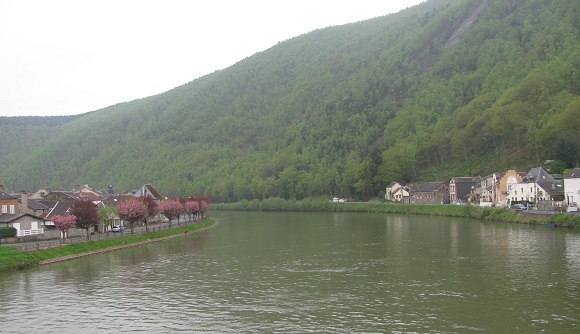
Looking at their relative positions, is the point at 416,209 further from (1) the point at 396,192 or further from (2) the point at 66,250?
(2) the point at 66,250

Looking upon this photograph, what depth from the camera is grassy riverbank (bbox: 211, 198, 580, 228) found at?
62.9 meters

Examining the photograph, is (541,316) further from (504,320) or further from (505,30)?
(505,30)

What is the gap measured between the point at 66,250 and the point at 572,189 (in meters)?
61.5

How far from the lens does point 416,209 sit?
327ft

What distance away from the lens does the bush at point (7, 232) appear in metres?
52.0

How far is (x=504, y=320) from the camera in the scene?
23.3 meters

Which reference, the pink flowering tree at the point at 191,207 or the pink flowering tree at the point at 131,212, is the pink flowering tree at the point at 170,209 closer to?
the pink flowering tree at the point at 191,207

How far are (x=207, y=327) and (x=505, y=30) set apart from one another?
200 m

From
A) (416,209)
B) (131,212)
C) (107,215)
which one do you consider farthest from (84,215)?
(416,209)

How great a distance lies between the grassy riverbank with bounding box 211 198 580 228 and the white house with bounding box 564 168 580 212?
568 centimetres

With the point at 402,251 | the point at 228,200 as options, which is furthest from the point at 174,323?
the point at 228,200

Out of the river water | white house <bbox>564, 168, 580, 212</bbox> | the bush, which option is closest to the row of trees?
the bush

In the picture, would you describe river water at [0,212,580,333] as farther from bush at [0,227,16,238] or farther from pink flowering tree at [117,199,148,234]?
pink flowering tree at [117,199,148,234]

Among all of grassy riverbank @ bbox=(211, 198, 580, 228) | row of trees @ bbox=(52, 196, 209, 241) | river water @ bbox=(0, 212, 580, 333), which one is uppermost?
row of trees @ bbox=(52, 196, 209, 241)
